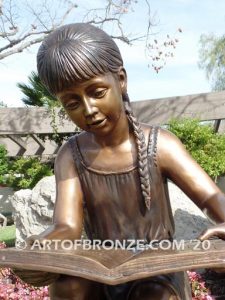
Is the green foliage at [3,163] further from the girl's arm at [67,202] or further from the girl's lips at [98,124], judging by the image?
the girl's lips at [98,124]

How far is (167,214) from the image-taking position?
165cm

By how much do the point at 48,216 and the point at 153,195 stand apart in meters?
2.74

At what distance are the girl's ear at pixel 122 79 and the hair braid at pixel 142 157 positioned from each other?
0.10ft

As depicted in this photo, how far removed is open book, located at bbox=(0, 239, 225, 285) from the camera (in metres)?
1.14

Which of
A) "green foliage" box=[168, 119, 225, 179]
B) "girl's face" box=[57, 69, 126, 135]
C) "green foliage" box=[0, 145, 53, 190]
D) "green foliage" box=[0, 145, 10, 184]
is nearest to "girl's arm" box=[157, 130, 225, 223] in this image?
"girl's face" box=[57, 69, 126, 135]

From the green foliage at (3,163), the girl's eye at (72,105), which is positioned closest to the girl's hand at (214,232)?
the girl's eye at (72,105)

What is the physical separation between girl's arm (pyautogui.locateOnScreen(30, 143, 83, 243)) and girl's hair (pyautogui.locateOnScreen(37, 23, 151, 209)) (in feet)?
0.77

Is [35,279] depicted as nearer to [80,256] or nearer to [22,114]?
[80,256]

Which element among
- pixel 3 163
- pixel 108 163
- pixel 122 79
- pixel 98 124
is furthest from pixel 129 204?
pixel 3 163

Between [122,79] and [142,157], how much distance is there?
0.27 meters

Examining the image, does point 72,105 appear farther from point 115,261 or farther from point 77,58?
point 115,261

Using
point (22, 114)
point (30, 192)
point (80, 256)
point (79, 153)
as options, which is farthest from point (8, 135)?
point (80, 256)

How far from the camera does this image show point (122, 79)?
5.27 feet

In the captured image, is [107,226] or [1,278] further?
[1,278]
